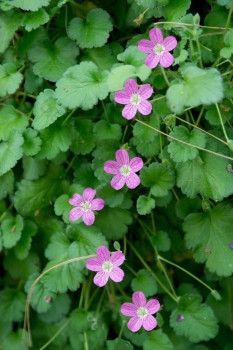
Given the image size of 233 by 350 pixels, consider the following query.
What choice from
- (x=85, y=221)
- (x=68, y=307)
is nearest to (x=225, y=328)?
(x=68, y=307)

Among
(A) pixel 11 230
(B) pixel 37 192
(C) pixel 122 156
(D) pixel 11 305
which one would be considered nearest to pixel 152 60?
(C) pixel 122 156

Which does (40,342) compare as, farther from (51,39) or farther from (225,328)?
(51,39)

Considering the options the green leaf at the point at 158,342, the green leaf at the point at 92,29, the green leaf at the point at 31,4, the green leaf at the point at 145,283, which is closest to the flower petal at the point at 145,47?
the green leaf at the point at 92,29

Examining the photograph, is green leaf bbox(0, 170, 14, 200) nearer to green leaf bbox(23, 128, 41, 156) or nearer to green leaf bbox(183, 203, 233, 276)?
green leaf bbox(23, 128, 41, 156)

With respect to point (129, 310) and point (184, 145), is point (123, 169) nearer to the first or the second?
point (184, 145)

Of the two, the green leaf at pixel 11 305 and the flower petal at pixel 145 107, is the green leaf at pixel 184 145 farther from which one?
the green leaf at pixel 11 305
